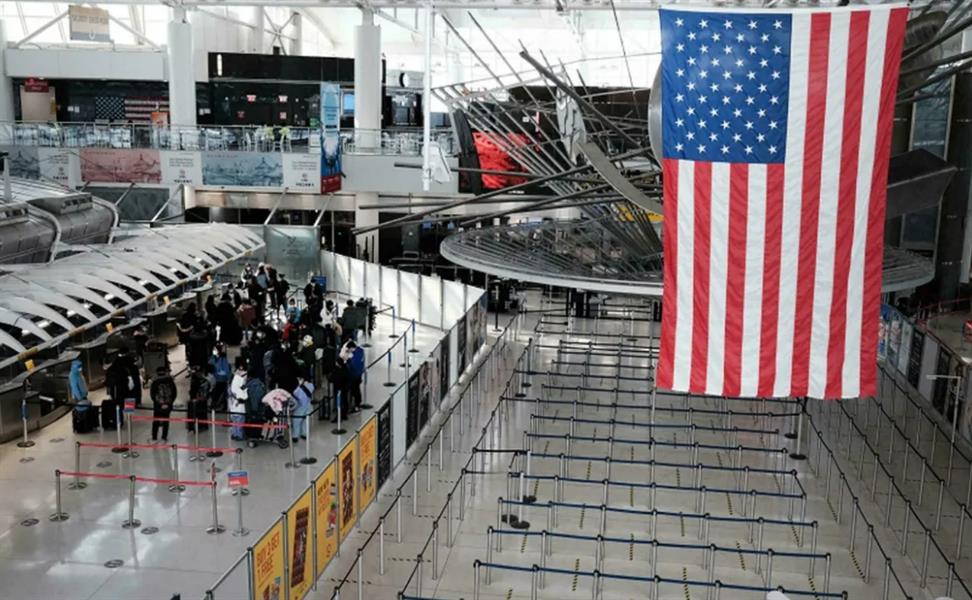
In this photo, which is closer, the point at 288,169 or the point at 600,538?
the point at 600,538

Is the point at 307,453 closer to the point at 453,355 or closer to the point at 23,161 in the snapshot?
the point at 453,355

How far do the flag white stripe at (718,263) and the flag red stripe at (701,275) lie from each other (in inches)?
1.3

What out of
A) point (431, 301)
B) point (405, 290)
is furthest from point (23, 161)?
point (431, 301)

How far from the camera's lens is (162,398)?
592 inches

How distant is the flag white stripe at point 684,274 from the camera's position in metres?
8.68

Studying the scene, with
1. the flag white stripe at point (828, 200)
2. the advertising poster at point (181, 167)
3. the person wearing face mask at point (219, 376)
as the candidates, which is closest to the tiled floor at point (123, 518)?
the person wearing face mask at point (219, 376)

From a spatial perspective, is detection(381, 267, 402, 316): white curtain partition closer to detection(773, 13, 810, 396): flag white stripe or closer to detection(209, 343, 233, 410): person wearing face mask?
detection(209, 343, 233, 410): person wearing face mask

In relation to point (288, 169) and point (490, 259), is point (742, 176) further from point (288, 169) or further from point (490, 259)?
point (288, 169)

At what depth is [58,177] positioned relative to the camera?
103 ft

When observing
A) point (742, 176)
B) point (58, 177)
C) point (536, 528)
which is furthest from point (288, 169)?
point (742, 176)

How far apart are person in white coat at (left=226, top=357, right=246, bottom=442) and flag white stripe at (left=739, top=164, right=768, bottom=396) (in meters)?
8.36

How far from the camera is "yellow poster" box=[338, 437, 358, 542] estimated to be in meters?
11.0

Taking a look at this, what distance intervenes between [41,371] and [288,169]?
611 inches

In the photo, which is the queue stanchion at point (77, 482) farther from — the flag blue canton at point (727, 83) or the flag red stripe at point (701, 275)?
the flag blue canton at point (727, 83)
